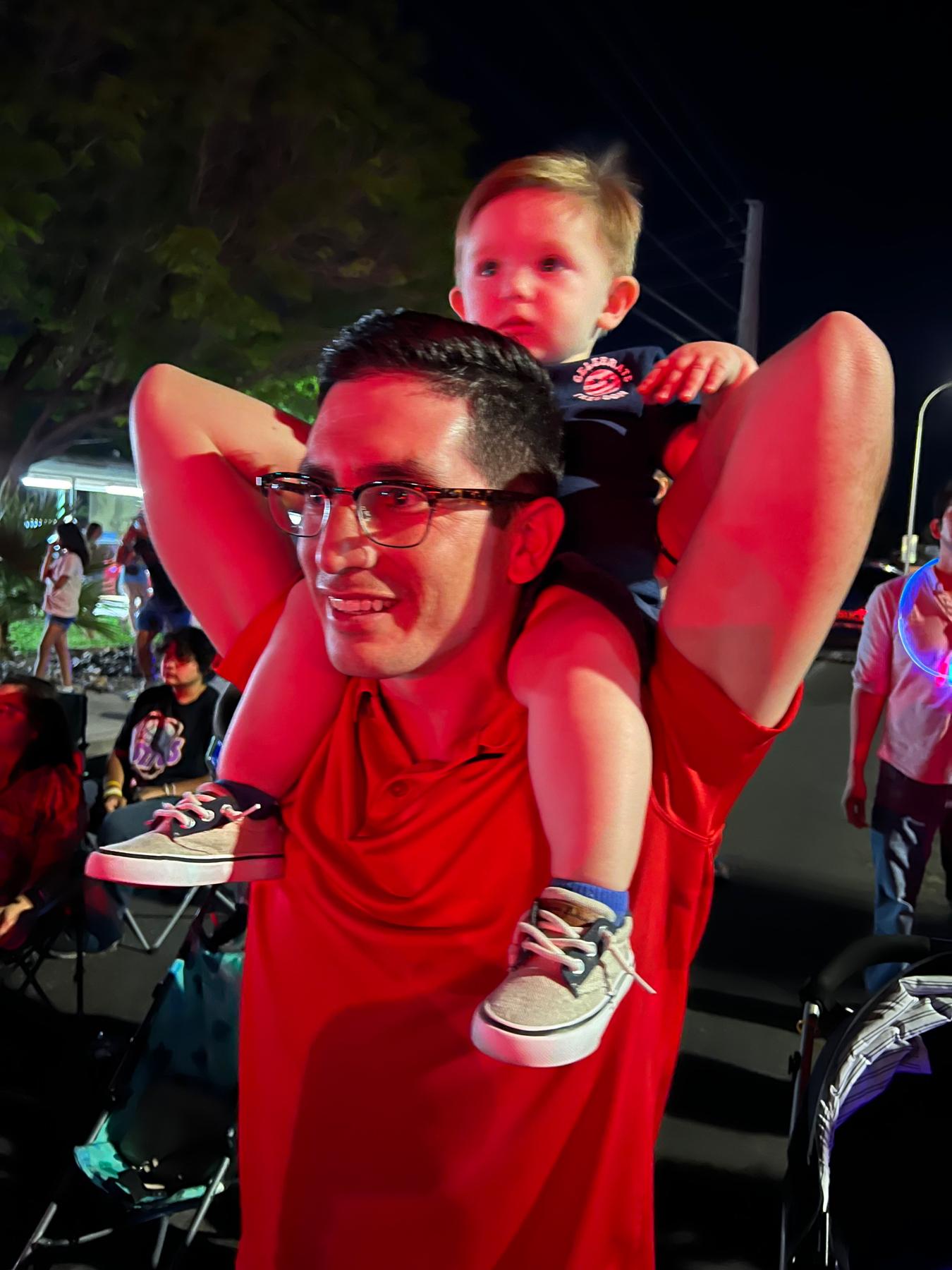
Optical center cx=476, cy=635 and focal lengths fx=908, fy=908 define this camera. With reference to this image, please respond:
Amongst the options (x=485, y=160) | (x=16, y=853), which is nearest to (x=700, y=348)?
(x=16, y=853)

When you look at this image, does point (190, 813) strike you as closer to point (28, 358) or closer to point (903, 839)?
point (903, 839)

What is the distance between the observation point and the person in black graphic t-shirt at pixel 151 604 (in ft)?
15.3

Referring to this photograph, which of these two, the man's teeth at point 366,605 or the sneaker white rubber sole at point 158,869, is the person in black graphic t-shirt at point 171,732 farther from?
the man's teeth at point 366,605

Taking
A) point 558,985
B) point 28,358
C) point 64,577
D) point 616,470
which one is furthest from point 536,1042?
point 28,358

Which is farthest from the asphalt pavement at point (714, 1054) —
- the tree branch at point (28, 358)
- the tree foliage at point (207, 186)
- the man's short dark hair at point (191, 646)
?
the tree branch at point (28, 358)

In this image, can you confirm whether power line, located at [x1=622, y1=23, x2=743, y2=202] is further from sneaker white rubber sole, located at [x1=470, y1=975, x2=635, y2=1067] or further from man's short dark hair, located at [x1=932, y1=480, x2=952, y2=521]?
sneaker white rubber sole, located at [x1=470, y1=975, x2=635, y2=1067]

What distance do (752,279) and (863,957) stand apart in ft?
19.9

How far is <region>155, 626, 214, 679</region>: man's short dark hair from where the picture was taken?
425 cm

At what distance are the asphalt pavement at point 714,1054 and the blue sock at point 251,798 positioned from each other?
76.6 inches

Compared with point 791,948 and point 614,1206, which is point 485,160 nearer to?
point 791,948

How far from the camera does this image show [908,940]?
1852 mm

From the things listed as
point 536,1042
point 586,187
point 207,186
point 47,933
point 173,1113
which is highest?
point 207,186

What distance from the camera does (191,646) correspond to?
4266mm

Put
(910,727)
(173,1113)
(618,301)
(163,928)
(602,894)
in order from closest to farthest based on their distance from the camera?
(602,894)
(618,301)
(173,1113)
(910,727)
(163,928)
